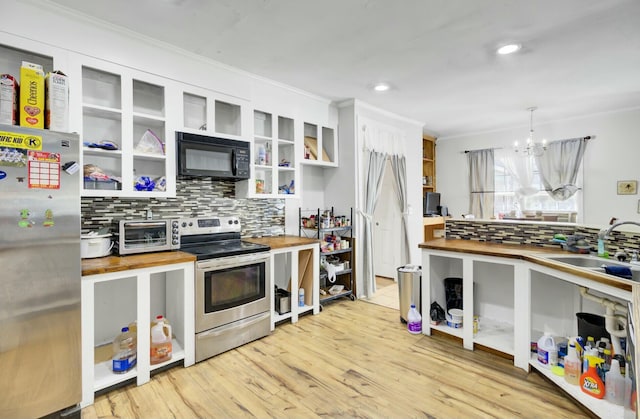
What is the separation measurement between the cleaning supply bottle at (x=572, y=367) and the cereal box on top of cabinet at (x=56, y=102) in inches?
134

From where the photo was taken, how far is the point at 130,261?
2068mm

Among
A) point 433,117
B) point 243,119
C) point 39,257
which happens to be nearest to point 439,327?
point 243,119

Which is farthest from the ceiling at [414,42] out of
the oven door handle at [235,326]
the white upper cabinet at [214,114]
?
the oven door handle at [235,326]

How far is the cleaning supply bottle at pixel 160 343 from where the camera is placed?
218 cm

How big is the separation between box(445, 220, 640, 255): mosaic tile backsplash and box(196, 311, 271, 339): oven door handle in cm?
205

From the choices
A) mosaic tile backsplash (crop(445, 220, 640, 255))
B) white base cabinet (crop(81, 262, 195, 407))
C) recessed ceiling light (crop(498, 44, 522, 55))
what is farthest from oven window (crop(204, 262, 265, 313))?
recessed ceiling light (crop(498, 44, 522, 55))

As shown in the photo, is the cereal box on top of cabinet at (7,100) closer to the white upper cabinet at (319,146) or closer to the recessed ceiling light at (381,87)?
the white upper cabinet at (319,146)

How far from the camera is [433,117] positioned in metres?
→ 4.80

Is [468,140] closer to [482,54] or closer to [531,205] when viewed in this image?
[531,205]

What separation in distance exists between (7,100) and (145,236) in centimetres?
114

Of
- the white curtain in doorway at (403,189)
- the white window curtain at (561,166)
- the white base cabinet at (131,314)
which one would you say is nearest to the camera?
the white base cabinet at (131,314)

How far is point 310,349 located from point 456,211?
181 inches

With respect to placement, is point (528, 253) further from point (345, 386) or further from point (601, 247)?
point (345, 386)

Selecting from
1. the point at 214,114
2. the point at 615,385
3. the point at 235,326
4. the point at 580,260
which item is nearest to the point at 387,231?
the point at 580,260
